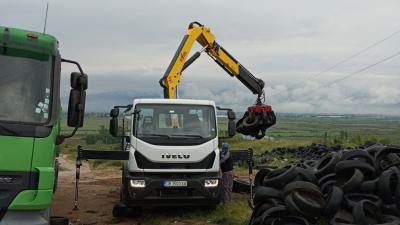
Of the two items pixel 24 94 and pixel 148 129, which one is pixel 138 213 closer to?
pixel 148 129

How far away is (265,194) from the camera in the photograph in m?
8.83

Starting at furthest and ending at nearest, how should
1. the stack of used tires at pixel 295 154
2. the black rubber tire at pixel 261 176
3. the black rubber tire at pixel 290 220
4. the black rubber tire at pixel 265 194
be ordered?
the stack of used tires at pixel 295 154 → the black rubber tire at pixel 261 176 → the black rubber tire at pixel 265 194 → the black rubber tire at pixel 290 220

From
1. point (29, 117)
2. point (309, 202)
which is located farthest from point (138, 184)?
point (29, 117)

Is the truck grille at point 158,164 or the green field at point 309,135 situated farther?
the green field at point 309,135

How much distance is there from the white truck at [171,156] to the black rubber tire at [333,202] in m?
3.25

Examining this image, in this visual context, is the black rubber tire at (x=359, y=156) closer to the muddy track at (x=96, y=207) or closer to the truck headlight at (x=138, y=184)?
the muddy track at (x=96, y=207)

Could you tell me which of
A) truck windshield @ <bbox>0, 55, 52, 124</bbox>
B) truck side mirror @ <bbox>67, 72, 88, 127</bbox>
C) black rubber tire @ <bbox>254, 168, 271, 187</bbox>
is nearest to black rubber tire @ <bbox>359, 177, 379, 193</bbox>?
black rubber tire @ <bbox>254, 168, 271, 187</bbox>

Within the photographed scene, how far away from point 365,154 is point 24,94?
598cm

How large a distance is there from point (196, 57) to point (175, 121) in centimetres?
554

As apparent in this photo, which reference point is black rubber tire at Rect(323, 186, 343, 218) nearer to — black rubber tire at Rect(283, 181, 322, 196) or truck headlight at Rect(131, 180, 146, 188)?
black rubber tire at Rect(283, 181, 322, 196)

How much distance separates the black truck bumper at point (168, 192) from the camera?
10.4 metres

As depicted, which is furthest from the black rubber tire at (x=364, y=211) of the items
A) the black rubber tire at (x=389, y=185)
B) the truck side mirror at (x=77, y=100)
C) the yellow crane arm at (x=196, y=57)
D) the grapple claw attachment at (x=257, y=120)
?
the grapple claw attachment at (x=257, y=120)

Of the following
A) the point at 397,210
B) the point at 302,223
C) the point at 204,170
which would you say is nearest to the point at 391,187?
the point at 397,210

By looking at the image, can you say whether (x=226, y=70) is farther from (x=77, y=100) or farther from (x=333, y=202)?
(x=77, y=100)
